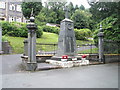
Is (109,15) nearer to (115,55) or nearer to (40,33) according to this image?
(115,55)

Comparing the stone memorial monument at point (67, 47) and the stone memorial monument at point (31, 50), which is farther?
the stone memorial monument at point (67, 47)

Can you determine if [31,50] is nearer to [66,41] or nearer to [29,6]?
[66,41]

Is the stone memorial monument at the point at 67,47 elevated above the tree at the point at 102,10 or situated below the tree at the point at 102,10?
below

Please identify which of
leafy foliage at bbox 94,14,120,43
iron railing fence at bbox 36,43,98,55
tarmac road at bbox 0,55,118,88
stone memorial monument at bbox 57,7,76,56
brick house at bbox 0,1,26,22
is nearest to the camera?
tarmac road at bbox 0,55,118,88

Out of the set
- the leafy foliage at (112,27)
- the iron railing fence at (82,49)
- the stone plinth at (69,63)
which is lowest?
the stone plinth at (69,63)

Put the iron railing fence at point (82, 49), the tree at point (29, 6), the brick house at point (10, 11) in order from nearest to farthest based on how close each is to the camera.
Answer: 1. the iron railing fence at point (82, 49)
2. the tree at point (29, 6)
3. the brick house at point (10, 11)

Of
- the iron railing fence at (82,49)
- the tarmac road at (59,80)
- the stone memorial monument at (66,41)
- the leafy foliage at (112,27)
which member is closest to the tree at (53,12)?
the iron railing fence at (82,49)

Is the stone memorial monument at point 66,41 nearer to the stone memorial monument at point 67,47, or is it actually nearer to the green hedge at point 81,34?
the stone memorial monument at point 67,47

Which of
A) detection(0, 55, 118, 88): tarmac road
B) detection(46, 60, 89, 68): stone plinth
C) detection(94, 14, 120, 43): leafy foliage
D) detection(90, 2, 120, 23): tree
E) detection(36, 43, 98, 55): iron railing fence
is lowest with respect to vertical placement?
detection(0, 55, 118, 88): tarmac road

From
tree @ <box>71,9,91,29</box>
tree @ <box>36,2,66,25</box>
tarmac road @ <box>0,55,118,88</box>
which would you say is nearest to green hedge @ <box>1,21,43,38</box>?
tree @ <box>71,9,91,29</box>

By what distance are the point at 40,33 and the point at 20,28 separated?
4.44 metres

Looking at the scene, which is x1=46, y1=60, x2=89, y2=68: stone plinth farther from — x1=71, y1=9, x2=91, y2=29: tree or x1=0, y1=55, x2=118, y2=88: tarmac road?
x1=71, y1=9, x2=91, y2=29: tree

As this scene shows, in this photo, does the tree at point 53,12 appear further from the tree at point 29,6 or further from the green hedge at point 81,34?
the green hedge at point 81,34

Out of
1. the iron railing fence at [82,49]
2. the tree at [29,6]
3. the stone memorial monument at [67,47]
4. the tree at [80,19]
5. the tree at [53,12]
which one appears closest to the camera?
the stone memorial monument at [67,47]
